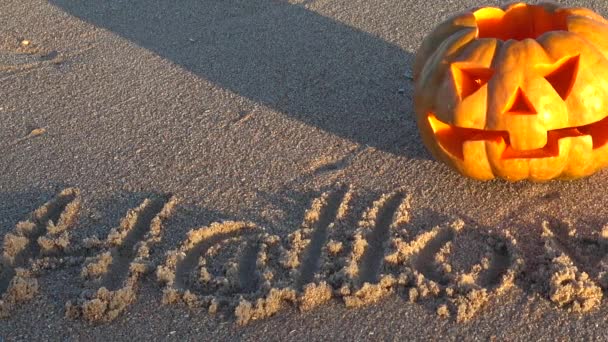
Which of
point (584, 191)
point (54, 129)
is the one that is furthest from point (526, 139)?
point (54, 129)

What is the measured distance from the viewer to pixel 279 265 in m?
3.09

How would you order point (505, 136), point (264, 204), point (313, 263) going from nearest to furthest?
point (313, 263) < point (505, 136) < point (264, 204)

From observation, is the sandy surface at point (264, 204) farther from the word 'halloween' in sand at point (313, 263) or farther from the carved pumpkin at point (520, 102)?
the carved pumpkin at point (520, 102)

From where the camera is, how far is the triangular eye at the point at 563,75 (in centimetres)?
312

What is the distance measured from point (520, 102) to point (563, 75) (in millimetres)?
213

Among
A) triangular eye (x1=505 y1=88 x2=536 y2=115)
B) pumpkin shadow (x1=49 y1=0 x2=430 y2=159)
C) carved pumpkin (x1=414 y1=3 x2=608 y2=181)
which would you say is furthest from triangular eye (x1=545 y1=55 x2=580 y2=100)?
→ pumpkin shadow (x1=49 y1=0 x2=430 y2=159)

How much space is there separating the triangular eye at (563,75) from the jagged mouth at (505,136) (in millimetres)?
166

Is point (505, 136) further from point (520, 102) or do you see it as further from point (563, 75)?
point (563, 75)

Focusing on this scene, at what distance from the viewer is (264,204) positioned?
11.3 feet

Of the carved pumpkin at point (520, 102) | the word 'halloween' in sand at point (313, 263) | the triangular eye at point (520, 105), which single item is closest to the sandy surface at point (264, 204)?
the word 'halloween' in sand at point (313, 263)

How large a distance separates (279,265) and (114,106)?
1577 mm

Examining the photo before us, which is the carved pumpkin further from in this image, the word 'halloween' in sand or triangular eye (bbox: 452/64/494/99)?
the word 'halloween' in sand

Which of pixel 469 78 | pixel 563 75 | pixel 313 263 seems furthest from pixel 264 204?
pixel 563 75

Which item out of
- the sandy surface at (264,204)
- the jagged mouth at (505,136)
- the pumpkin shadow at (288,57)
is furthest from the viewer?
the pumpkin shadow at (288,57)
